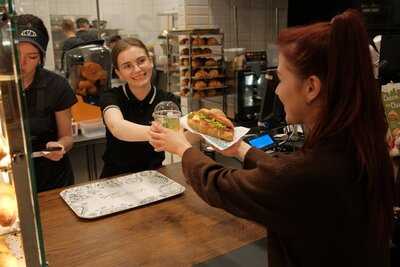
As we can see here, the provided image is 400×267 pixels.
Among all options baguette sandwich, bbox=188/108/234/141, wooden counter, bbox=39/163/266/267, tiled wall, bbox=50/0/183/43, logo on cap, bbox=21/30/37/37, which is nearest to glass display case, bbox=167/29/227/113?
tiled wall, bbox=50/0/183/43

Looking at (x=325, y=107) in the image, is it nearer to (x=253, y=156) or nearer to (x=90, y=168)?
(x=253, y=156)

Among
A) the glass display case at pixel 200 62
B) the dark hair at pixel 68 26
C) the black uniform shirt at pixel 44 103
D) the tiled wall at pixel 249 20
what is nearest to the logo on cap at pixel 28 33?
the black uniform shirt at pixel 44 103

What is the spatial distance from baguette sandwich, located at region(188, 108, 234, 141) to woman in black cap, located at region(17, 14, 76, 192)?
0.73 m

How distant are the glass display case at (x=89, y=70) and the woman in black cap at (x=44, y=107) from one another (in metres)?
0.99

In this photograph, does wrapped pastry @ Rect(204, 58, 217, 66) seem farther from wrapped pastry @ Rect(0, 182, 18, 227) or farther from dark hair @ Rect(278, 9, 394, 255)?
wrapped pastry @ Rect(0, 182, 18, 227)

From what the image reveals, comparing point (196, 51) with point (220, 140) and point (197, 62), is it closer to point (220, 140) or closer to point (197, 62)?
point (197, 62)

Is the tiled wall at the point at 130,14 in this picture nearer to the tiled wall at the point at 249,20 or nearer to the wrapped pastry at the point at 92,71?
the tiled wall at the point at 249,20

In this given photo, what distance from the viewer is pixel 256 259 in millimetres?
1138

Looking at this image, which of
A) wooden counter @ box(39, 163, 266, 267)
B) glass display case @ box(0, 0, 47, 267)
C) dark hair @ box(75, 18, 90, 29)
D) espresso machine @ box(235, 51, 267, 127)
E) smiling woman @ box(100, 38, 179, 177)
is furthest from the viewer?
dark hair @ box(75, 18, 90, 29)

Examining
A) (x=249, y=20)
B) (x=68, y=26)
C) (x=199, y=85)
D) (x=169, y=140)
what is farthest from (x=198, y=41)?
(x=169, y=140)

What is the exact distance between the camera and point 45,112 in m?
1.94

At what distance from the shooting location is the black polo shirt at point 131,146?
6.38ft

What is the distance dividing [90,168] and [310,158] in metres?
2.70

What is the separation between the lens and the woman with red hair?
814mm
